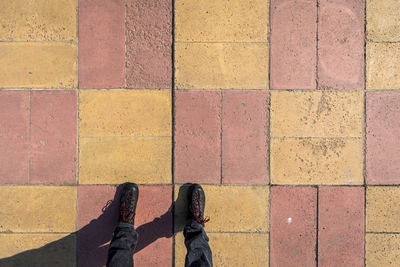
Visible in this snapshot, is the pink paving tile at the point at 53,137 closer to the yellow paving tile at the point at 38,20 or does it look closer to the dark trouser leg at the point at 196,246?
the yellow paving tile at the point at 38,20

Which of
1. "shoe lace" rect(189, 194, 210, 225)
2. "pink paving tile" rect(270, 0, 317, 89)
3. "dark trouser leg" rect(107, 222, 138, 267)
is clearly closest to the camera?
"dark trouser leg" rect(107, 222, 138, 267)

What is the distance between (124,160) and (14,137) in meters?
1.28

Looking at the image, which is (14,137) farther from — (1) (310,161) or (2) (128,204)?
(1) (310,161)

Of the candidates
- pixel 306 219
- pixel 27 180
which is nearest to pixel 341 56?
pixel 306 219

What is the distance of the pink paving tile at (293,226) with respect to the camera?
314 cm

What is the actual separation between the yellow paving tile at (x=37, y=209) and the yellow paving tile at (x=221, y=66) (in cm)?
183

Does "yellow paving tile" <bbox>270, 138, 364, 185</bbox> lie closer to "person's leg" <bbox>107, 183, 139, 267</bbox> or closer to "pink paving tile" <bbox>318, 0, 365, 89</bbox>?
"pink paving tile" <bbox>318, 0, 365, 89</bbox>

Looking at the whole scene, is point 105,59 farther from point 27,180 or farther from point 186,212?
point 186,212

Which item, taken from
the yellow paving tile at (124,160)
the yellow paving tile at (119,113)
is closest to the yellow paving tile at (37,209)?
the yellow paving tile at (124,160)

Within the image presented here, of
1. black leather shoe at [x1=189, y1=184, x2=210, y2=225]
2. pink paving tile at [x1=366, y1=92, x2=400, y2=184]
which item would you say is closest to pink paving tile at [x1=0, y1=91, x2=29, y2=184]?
black leather shoe at [x1=189, y1=184, x2=210, y2=225]

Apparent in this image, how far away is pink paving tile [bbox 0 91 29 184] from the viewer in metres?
3.13

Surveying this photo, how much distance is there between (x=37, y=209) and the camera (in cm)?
313

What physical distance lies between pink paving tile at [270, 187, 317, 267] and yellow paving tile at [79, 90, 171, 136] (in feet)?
5.07

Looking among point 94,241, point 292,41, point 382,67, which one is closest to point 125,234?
point 94,241
